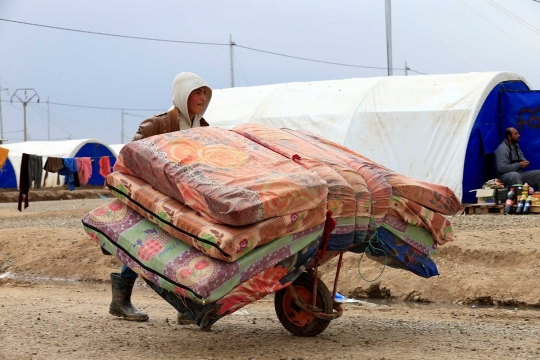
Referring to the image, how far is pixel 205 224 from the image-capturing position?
14.7 feet

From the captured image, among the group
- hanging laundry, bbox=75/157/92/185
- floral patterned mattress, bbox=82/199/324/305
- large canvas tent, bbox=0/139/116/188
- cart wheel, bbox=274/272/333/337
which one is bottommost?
large canvas tent, bbox=0/139/116/188

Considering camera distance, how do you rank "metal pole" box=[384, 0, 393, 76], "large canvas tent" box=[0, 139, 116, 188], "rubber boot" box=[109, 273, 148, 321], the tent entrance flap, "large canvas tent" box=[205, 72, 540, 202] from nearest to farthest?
"rubber boot" box=[109, 273, 148, 321]
the tent entrance flap
"large canvas tent" box=[205, 72, 540, 202]
"metal pole" box=[384, 0, 393, 76]
"large canvas tent" box=[0, 139, 116, 188]

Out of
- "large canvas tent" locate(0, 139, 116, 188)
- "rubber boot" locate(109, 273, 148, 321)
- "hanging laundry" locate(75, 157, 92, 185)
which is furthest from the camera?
"large canvas tent" locate(0, 139, 116, 188)

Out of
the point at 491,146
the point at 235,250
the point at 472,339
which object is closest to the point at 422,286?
the point at 472,339

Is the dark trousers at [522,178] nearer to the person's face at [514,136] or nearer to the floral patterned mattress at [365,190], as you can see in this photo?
the person's face at [514,136]

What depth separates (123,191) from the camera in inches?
204

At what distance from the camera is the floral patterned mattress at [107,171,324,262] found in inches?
171

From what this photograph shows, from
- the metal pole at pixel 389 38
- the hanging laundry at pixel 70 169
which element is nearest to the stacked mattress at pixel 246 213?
the metal pole at pixel 389 38

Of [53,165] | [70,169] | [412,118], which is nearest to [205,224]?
[412,118]

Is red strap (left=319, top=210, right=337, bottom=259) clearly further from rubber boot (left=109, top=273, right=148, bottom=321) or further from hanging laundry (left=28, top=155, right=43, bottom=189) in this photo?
hanging laundry (left=28, top=155, right=43, bottom=189)

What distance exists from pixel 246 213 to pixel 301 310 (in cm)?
134

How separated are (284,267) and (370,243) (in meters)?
0.80

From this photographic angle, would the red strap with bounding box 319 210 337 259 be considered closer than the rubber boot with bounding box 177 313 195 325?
Yes

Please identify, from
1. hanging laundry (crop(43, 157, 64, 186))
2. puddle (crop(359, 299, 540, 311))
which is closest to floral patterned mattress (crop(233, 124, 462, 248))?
puddle (crop(359, 299, 540, 311))
